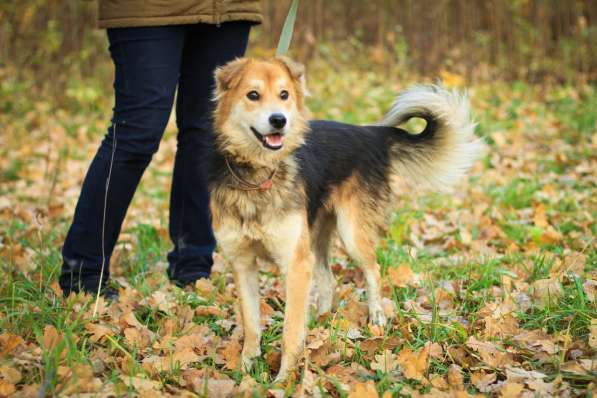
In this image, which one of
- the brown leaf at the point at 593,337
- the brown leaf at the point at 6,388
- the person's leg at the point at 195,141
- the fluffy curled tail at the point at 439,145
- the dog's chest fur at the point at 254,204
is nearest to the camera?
the brown leaf at the point at 6,388

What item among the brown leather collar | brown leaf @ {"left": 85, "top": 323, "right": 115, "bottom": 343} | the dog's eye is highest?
the dog's eye

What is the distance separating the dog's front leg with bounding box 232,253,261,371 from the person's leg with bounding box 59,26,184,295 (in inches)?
28.5

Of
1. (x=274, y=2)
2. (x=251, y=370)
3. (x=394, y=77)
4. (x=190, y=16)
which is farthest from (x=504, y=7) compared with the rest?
(x=251, y=370)

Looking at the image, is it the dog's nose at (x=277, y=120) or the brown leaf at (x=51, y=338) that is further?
the dog's nose at (x=277, y=120)

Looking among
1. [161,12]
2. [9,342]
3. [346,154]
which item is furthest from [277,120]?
[9,342]

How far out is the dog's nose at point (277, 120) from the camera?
8.30 ft

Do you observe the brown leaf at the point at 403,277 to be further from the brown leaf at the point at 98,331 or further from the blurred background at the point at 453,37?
the blurred background at the point at 453,37

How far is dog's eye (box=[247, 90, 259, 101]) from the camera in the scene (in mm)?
2643

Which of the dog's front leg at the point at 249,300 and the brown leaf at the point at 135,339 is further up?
the dog's front leg at the point at 249,300

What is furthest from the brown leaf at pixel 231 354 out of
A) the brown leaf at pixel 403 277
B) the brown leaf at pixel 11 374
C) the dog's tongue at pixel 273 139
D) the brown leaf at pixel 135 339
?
the brown leaf at pixel 403 277

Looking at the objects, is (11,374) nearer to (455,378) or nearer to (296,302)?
(296,302)

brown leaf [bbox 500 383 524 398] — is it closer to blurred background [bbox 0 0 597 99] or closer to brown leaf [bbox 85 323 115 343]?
brown leaf [bbox 85 323 115 343]

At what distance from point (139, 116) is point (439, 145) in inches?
64.6

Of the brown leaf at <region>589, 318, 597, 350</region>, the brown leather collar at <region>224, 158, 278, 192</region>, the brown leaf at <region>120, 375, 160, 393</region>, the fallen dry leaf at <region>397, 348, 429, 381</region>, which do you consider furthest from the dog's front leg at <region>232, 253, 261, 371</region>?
the brown leaf at <region>589, 318, 597, 350</region>
